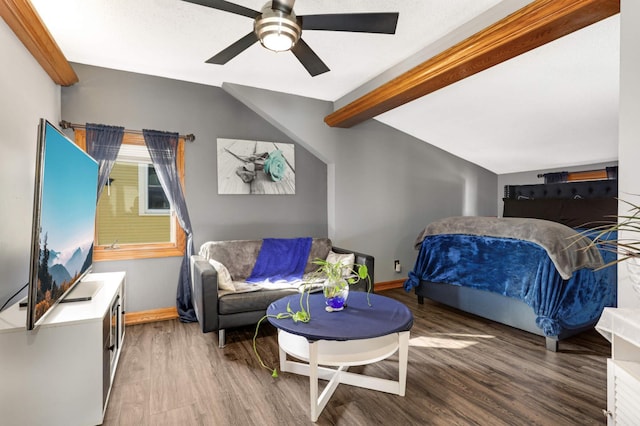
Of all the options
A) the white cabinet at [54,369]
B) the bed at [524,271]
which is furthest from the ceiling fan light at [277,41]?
the bed at [524,271]

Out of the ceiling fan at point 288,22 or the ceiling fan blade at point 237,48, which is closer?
the ceiling fan at point 288,22

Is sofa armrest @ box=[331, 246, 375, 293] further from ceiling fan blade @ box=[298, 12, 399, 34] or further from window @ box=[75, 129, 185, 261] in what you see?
ceiling fan blade @ box=[298, 12, 399, 34]

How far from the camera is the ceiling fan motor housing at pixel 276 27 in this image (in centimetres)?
169

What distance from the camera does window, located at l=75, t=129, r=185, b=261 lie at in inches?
134

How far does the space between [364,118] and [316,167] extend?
2.94ft

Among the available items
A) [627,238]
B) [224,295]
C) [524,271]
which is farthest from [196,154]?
[627,238]

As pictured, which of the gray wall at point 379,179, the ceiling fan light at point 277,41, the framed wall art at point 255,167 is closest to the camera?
the ceiling fan light at point 277,41

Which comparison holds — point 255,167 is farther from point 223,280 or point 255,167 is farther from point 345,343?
point 345,343

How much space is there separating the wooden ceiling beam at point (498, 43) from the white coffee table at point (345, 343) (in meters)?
1.83

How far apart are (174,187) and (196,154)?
0.44m

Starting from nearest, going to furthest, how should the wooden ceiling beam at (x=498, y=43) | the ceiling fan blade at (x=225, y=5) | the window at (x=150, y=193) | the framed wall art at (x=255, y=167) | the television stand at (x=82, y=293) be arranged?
the ceiling fan blade at (x=225, y=5)
the wooden ceiling beam at (x=498, y=43)
the television stand at (x=82, y=293)
the window at (x=150, y=193)
the framed wall art at (x=255, y=167)

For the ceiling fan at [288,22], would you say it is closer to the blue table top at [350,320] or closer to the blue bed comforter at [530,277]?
the blue table top at [350,320]

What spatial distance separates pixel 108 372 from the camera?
202cm

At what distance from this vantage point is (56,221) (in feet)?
5.81
